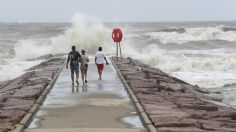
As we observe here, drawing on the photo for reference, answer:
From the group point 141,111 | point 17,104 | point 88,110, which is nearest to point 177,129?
point 141,111

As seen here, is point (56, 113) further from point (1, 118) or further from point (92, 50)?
point (92, 50)

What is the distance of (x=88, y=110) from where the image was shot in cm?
1003

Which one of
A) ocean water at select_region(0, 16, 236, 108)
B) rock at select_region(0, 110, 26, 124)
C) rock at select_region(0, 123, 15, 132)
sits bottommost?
ocean water at select_region(0, 16, 236, 108)

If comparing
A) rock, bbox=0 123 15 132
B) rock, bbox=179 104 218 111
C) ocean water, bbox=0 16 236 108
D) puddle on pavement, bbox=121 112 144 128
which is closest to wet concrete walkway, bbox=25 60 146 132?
puddle on pavement, bbox=121 112 144 128

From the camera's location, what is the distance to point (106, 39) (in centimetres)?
4078

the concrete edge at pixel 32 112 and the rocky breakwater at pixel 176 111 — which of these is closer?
the concrete edge at pixel 32 112

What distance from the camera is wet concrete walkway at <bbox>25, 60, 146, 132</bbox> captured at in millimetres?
8312

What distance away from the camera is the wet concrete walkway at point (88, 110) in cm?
831

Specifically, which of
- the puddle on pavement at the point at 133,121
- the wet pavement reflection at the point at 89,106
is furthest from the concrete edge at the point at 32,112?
the puddle on pavement at the point at 133,121

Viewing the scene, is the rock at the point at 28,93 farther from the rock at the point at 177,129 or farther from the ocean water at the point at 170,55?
the ocean water at the point at 170,55

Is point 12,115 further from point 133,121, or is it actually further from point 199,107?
point 199,107

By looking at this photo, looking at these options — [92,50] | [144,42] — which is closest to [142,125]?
[92,50]

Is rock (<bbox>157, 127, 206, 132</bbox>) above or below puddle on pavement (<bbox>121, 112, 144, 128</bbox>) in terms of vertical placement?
above

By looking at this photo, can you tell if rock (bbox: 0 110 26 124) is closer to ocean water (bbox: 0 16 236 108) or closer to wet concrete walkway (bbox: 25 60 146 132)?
wet concrete walkway (bbox: 25 60 146 132)
